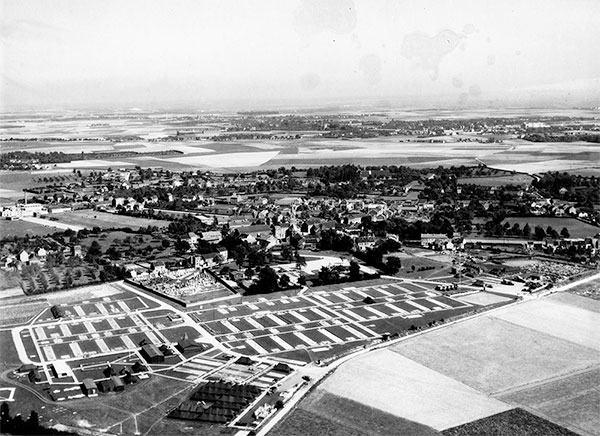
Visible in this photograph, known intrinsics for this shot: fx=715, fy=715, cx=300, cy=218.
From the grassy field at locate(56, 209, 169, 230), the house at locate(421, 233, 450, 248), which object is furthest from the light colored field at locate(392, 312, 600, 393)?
the grassy field at locate(56, 209, 169, 230)

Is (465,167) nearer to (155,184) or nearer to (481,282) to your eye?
(155,184)

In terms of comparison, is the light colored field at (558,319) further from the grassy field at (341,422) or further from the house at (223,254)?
the house at (223,254)

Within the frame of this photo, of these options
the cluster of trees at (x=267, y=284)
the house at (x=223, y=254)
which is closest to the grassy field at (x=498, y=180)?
the house at (x=223, y=254)

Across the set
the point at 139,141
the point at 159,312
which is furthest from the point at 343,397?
the point at 139,141

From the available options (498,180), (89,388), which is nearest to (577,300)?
(89,388)

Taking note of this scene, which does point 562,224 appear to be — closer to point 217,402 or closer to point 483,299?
point 483,299

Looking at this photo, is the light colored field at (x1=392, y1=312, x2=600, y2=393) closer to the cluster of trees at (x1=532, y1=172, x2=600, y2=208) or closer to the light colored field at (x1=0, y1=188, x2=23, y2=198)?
the cluster of trees at (x1=532, y1=172, x2=600, y2=208)
